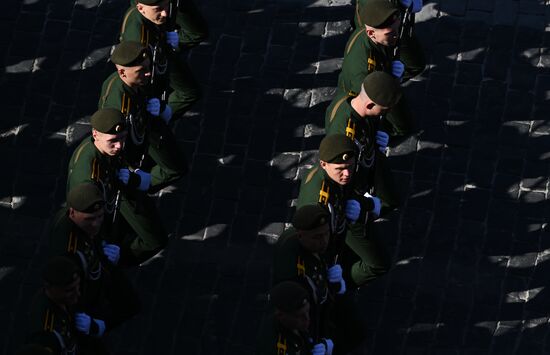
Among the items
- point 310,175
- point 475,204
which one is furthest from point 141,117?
point 475,204

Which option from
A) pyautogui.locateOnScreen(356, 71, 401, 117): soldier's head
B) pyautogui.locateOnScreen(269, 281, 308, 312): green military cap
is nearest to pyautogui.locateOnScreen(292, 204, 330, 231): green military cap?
pyautogui.locateOnScreen(269, 281, 308, 312): green military cap

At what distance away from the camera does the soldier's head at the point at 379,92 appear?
42.3 ft

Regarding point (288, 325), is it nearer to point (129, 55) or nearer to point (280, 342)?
point (280, 342)

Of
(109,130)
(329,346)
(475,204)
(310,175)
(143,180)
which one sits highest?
(109,130)

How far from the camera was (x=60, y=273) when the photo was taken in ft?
37.9

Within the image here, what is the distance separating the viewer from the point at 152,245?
13273 mm


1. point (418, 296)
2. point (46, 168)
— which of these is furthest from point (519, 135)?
point (46, 168)

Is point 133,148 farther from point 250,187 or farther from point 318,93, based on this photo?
point 318,93

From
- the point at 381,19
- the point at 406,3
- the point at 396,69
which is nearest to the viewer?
the point at 381,19

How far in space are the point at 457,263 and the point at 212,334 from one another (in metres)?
2.52

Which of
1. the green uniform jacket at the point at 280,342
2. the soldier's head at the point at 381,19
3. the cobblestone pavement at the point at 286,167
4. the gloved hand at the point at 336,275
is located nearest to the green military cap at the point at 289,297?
the green uniform jacket at the point at 280,342

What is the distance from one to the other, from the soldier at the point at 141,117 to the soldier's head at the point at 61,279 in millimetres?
1943

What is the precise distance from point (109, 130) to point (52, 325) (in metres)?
1.90

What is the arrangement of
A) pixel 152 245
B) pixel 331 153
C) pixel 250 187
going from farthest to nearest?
pixel 250 187 → pixel 152 245 → pixel 331 153
